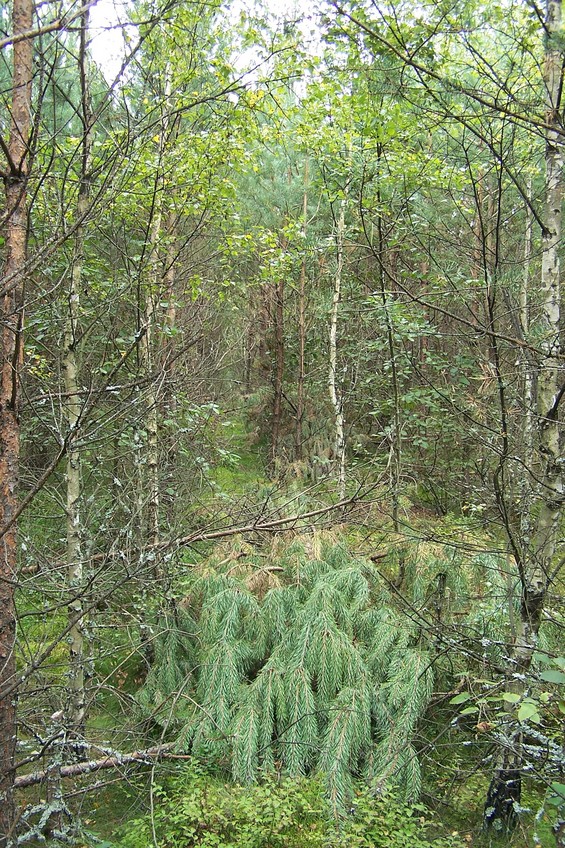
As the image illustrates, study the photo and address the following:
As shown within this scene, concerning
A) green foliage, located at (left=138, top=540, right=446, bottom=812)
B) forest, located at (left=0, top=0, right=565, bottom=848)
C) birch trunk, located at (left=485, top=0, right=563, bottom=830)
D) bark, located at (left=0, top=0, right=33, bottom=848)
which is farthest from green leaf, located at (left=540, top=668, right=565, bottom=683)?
green foliage, located at (left=138, top=540, right=446, bottom=812)

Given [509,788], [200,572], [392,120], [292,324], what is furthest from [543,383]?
[292,324]

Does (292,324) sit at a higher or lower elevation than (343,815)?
higher

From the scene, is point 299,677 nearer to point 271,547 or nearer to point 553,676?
point 271,547

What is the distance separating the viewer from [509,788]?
11.8 ft

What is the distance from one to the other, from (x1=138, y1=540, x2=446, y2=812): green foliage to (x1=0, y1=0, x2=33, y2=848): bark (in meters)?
1.26

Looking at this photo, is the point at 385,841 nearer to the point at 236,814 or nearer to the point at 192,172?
the point at 236,814

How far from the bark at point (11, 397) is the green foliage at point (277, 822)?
4.87 ft

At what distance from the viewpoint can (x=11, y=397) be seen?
2.63 meters

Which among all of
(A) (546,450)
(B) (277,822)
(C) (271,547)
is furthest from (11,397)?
(C) (271,547)

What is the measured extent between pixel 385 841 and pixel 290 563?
Answer: 2056mm

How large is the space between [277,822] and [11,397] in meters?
2.97

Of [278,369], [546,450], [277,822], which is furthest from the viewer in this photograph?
[278,369]

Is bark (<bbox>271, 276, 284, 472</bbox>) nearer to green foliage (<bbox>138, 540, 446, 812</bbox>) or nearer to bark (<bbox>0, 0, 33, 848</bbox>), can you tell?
green foliage (<bbox>138, 540, 446, 812</bbox>)

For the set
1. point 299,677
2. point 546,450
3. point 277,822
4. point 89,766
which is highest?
point 546,450
